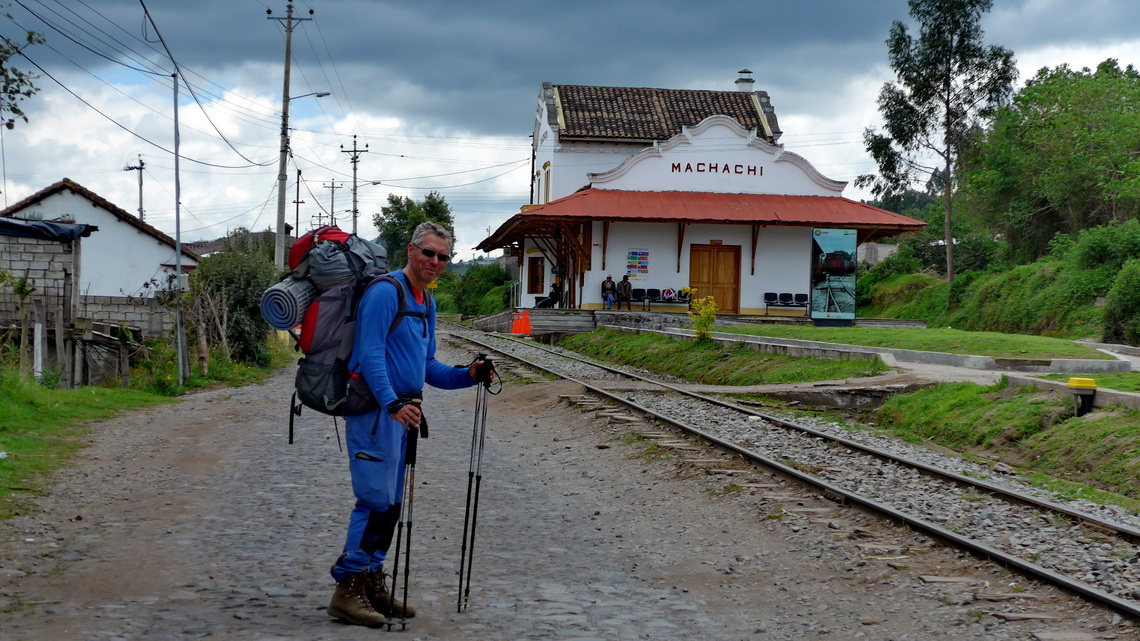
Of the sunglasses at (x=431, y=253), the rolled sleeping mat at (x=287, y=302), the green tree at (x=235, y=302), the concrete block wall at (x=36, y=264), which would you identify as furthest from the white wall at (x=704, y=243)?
the rolled sleeping mat at (x=287, y=302)

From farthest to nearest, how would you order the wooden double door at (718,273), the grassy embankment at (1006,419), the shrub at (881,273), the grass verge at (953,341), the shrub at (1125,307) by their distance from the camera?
the shrub at (881,273) < the wooden double door at (718,273) < the shrub at (1125,307) < the grass verge at (953,341) < the grassy embankment at (1006,419)

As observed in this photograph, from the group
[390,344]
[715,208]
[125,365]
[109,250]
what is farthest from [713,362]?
[109,250]

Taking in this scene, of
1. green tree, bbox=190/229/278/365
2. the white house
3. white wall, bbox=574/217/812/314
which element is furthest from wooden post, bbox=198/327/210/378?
the white house

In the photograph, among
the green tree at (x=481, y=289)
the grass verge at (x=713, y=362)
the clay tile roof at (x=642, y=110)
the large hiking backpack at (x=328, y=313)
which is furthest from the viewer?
the green tree at (x=481, y=289)

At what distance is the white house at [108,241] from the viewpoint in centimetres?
4031

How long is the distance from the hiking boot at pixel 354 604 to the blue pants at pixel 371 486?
44 mm

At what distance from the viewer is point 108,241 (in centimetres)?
4119

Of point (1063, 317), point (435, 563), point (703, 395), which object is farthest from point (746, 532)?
point (1063, 317)

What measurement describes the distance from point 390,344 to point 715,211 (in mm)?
31594

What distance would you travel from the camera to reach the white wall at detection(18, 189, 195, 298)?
4056cm

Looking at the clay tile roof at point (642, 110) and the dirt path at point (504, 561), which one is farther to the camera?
the clay tile roof at point (642, 110)

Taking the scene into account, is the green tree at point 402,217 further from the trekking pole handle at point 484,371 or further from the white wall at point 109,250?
the trekking pole handle at point 484,371

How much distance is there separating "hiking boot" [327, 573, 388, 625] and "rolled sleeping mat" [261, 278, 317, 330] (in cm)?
122

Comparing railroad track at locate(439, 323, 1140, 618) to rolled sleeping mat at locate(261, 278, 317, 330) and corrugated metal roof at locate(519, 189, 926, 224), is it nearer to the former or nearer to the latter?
rolled sleeping mat at locate(261, 278, 317, 330)
